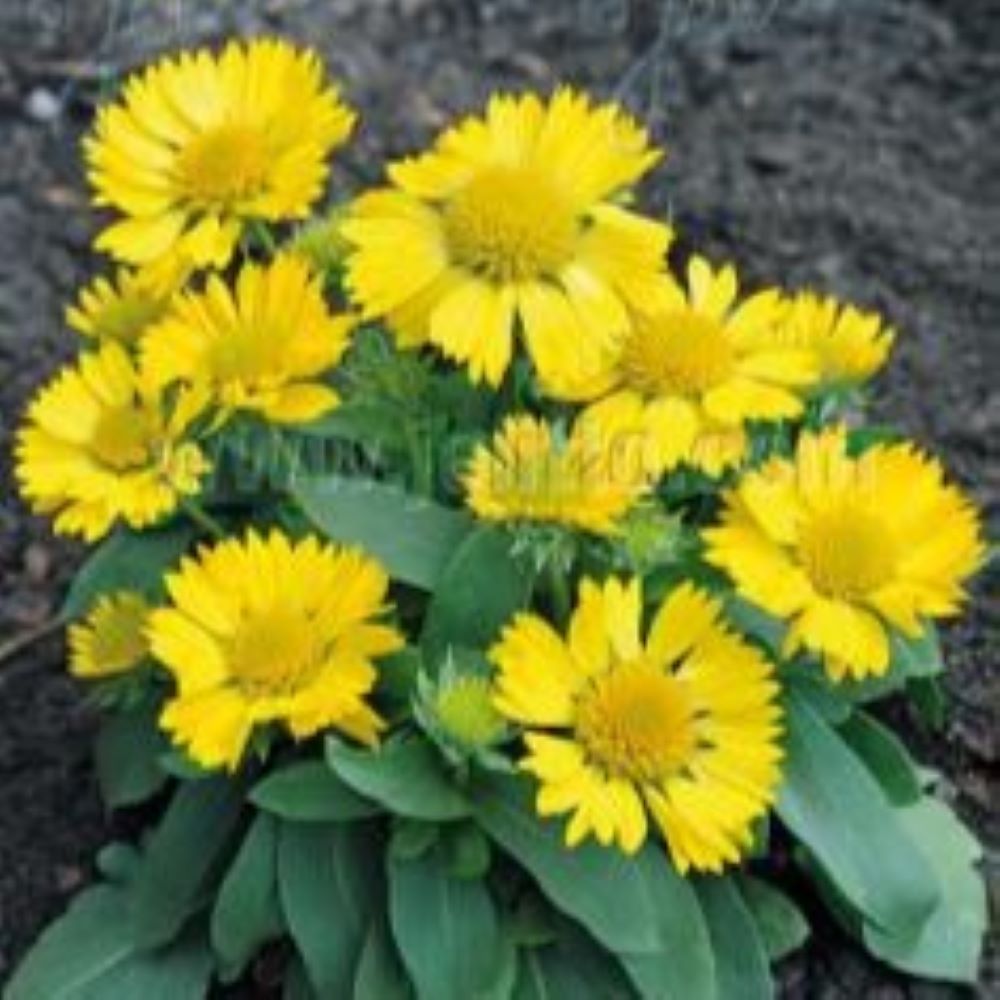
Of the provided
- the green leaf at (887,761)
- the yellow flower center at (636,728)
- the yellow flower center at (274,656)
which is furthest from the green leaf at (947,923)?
the yellow flower center at (274,656)

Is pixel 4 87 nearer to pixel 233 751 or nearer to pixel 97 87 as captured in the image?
pixel 97 87

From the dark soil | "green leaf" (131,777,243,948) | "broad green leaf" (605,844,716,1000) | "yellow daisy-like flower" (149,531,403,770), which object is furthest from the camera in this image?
the dark soil

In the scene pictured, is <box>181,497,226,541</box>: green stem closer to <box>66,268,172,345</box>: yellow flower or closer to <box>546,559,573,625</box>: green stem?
<box>66,268,172,345</box>: yellow flower

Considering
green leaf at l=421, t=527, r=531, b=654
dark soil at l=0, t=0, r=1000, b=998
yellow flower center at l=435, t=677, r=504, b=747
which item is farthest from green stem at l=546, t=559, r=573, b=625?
dark soil at l=0, t=0, r=1000, b=998

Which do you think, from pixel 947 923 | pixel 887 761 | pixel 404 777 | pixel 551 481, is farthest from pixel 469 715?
pixel 947 923

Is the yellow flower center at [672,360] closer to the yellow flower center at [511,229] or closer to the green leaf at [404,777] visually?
the yellow flower center at [511,229]

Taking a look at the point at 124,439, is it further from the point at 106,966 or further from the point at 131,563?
the point at 106,966
